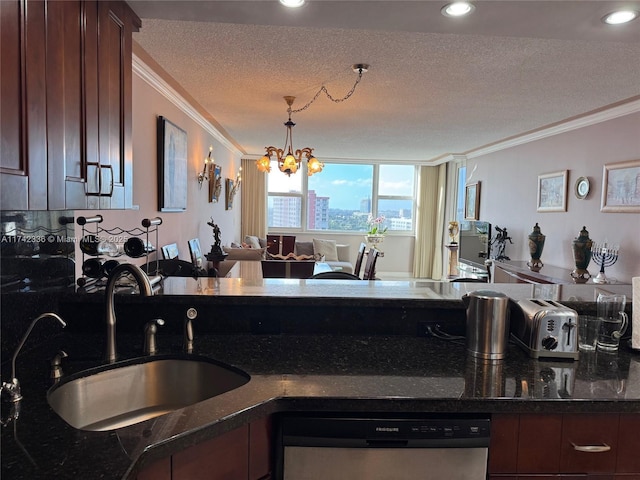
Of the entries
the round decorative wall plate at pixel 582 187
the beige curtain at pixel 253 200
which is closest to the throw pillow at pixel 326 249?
the beige curtain at pixel 253 200

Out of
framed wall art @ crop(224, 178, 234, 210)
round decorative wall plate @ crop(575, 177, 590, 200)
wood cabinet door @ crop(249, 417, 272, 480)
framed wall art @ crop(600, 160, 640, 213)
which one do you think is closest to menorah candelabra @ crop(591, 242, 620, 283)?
framed wall art @ crop(600, 160, 640, 213)

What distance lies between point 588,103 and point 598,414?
352 centimetres

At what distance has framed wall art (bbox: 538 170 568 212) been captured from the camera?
4.73m

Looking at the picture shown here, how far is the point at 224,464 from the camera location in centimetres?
114

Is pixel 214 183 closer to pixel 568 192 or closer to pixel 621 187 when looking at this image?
pixel 568 192

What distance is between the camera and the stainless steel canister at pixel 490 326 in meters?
1.56

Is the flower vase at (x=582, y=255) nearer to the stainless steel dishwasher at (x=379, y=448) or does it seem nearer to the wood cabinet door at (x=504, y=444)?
the wood cabinet door at (x=504, y=444)

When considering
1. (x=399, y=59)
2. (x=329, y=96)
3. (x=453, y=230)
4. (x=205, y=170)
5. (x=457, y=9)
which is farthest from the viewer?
(x=453, y=230)

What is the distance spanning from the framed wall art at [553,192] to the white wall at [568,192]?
6 centimetres

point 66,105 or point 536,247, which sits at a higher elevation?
point 66,105

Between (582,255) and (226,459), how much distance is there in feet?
12.9

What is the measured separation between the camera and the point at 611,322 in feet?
5.64

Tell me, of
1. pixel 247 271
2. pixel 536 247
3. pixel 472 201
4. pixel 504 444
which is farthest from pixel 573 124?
pixel 504 444

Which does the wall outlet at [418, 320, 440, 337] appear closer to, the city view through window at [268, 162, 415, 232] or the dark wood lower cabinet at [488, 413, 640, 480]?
the dark wood lower cabinet at [488, 413, 640, 480]
